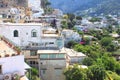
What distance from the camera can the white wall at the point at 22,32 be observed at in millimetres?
36438

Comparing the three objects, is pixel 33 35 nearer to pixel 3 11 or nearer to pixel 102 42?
pixel 3 11

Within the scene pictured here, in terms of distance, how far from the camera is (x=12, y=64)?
20328 millimetres

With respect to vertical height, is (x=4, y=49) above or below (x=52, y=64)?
above

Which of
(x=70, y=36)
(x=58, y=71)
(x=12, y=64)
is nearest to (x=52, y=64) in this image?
(x=58, y=71)

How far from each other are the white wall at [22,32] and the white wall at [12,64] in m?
15.7

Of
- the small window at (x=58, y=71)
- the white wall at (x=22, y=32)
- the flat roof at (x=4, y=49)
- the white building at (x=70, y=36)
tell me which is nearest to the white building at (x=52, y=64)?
the small window at (x=58, y=71)

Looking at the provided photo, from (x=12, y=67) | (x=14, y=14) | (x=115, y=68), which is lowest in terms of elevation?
(x=115, y=68)

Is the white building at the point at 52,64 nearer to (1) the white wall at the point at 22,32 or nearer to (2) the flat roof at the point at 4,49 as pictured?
(1) the white wall at the point at 22,32

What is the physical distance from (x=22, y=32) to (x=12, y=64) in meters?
16.7

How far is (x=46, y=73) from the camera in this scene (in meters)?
33.0

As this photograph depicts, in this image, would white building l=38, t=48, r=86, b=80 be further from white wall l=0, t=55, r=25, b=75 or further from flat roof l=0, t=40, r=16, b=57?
white wall l=0, t=55, r=25, b=75

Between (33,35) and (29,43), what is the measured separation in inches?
32.9

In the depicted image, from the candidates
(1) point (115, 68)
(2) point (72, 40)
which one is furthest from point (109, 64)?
(2) point (72, 40)

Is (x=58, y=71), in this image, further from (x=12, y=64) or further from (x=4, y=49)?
(x=12, y=64)
